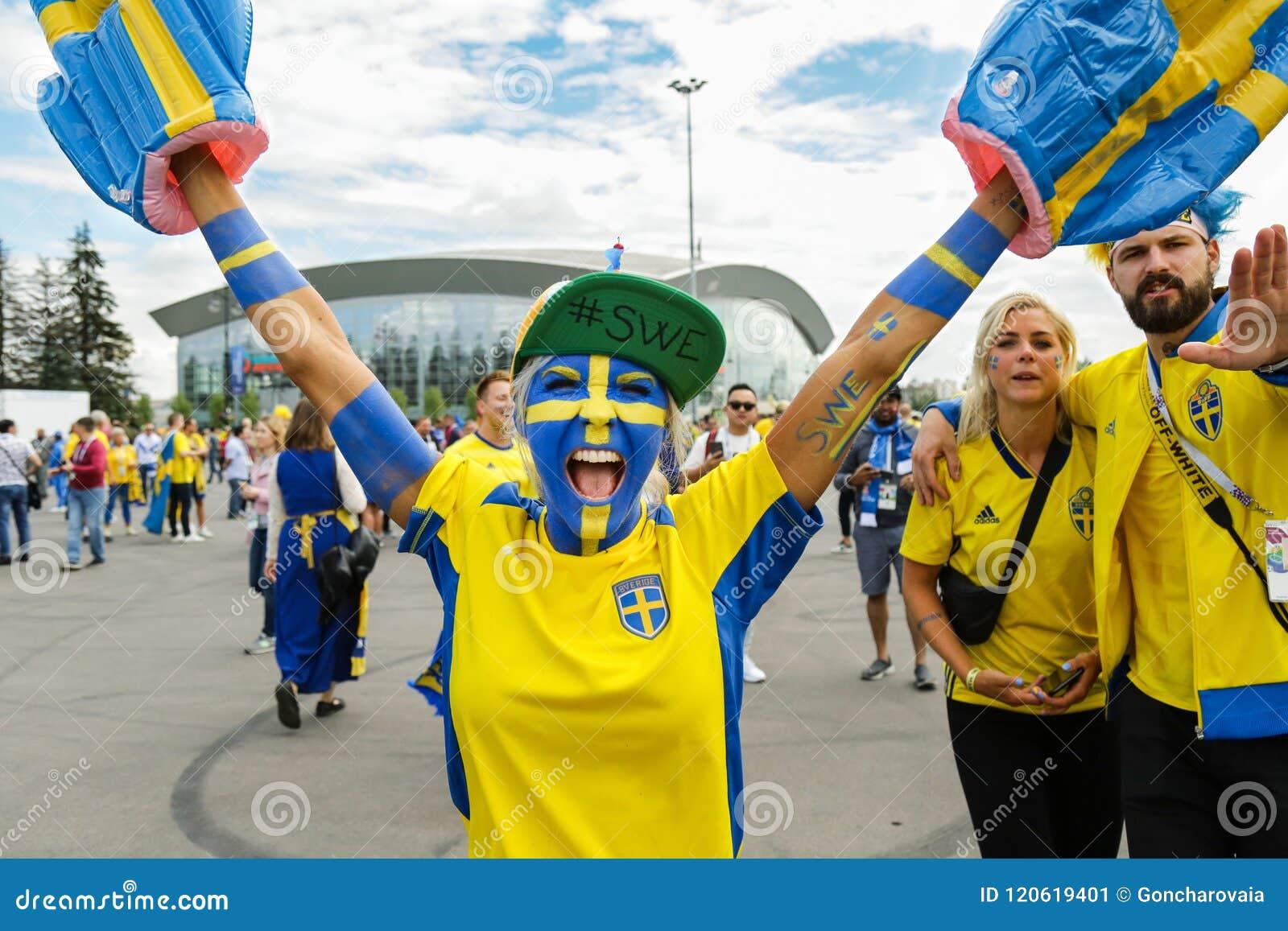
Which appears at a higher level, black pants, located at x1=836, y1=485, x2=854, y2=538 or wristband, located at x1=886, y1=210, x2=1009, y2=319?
wristband, located at x1=886, y1=210, x2=1009, y2=319

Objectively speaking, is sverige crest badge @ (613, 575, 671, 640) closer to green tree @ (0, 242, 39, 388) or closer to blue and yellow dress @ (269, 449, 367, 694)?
blue and yellow dress @ (269, 449, 367, 694)

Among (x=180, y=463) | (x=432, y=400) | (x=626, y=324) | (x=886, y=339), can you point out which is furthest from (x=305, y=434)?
(x=432, y=400)

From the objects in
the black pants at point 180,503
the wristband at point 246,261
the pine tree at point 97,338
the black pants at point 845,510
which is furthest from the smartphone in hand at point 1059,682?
the pine tree at point 97,338

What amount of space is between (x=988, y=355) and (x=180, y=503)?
14902 mm

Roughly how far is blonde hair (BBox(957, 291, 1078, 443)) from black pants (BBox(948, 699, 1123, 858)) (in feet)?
2.68

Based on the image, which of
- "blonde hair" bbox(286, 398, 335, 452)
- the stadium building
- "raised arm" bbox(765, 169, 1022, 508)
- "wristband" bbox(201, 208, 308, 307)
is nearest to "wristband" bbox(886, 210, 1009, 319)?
"raised arm" bbox(765, 169, 1022, 508)

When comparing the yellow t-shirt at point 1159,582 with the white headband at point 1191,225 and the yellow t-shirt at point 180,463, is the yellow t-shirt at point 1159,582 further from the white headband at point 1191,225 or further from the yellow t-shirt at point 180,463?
the yellow t-shirt at point 180,463

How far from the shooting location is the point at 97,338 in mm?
43031

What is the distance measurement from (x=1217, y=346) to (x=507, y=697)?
4.92 ft

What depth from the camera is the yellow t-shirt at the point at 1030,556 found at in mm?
2500

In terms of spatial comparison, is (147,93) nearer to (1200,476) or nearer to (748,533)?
(748,533)

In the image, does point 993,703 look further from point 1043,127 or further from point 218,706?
point 218,706

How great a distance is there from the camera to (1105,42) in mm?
1532

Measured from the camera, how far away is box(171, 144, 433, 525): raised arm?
1.76 meters
